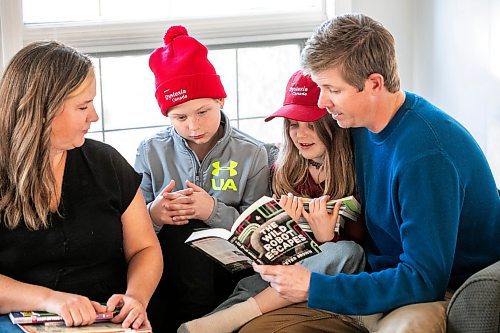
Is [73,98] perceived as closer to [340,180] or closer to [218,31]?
[340,180]

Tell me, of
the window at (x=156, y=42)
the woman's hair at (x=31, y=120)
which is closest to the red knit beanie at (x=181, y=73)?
the window at (x=156, y=42)

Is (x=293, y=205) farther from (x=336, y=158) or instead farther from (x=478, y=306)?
(x=478, y=306)

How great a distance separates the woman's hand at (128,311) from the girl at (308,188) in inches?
10.4

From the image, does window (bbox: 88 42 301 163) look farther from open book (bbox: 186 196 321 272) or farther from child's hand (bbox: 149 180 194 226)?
open book (bbox: 186 196 321 272)

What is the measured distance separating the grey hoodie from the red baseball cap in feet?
0.69

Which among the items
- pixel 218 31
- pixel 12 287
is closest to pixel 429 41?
pixel 218 31

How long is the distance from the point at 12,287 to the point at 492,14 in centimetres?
186

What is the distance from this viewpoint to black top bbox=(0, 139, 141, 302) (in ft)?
7.74

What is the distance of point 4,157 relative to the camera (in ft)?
7.61

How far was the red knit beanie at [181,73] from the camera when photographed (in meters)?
2.77

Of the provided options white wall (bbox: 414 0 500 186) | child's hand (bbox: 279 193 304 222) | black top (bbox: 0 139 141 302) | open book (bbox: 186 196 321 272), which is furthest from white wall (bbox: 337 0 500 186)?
black top (bbox: 0 139 141 302)

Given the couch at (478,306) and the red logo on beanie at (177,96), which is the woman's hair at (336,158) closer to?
the red logo on beanie at (177,96)

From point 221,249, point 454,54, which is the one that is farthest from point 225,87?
point 221,249

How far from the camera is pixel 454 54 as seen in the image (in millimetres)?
3344
